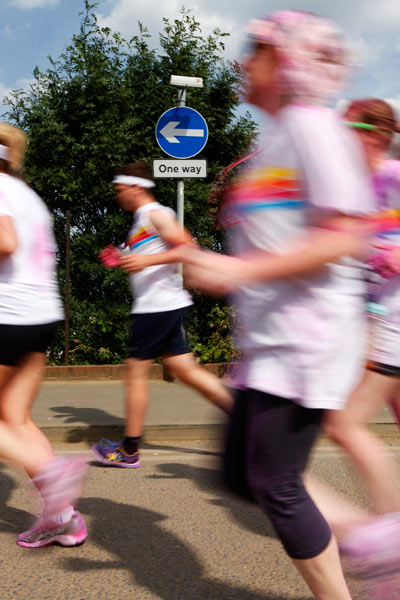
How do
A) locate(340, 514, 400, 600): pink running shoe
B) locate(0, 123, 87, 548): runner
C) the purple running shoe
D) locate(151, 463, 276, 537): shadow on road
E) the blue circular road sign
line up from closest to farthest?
locate(340, 514, 400, 600): pink running shoe → locate(151, 463, 276, 537): shadow on road → locate(0, 123, 87, 548): runner → the purple running shoe → the blue circular road sign

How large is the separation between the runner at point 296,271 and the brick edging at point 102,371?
6.16 metres

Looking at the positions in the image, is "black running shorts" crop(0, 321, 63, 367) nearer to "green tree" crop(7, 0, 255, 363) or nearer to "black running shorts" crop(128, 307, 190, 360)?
"black running shorts" crop(128, 307, 190, 360)

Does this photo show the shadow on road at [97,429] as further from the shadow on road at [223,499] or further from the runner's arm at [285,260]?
the runner's arm at [285,260]

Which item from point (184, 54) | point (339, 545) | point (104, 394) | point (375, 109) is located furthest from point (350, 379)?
point (184, 54)

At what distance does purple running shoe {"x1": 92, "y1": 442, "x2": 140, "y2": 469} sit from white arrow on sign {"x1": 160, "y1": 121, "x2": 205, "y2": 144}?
314 centimetres

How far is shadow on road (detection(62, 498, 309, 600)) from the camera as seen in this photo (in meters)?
2.46

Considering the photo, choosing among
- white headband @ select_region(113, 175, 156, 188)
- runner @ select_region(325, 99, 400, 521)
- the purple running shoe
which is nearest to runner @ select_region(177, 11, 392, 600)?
runner @ select_region(325, 99, 400, 521)

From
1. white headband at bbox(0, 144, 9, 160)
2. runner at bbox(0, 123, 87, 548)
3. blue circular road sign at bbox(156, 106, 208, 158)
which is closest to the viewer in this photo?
runner at bbox(0, 123, 87, 548)

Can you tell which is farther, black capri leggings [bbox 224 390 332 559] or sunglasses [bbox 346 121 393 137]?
sunglasses [bbox 346 121 393 137]

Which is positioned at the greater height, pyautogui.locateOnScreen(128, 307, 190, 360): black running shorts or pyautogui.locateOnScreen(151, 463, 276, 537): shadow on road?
pyautogui.locateOnScreen(128, 307, 190, 360): black running shorts

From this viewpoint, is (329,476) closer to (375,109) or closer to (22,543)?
(22,543)

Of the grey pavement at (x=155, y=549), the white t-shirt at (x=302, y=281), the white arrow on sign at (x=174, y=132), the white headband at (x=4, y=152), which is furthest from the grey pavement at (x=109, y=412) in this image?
the white arrow on sign at (x=174, y=132)

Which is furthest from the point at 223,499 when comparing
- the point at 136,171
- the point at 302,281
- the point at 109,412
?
the point at 109,412

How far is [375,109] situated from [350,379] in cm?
124
